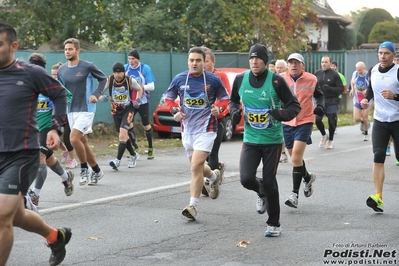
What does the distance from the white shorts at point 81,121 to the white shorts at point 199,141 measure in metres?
2.38

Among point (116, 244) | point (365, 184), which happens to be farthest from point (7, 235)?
point (365, 184)

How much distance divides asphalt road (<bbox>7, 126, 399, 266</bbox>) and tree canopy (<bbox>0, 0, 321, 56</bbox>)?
1110cm

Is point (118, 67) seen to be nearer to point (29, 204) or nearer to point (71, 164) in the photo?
point (71, 164)

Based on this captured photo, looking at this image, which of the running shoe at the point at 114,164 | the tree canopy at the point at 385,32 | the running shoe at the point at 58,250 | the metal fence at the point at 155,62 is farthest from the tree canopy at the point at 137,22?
the tree canopy at the point at 385,32

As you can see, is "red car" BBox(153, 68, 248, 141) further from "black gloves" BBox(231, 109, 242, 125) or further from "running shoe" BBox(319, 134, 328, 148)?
"black gloves" BBox(231, 109, 242, 125)

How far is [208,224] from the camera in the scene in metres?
9.23

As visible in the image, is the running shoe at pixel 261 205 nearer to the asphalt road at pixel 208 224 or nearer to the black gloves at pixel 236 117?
the asphalt road at pixel 208 224

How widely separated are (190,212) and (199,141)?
0.98 m

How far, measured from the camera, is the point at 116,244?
26.7 feet

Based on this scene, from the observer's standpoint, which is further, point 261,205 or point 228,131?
point 228,131

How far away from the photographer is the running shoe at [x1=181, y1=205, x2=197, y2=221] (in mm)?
9258

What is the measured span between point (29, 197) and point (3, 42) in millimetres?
3825

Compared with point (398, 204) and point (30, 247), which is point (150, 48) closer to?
point (398, 204)

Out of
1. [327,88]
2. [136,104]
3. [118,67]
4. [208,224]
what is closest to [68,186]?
[208,224]
